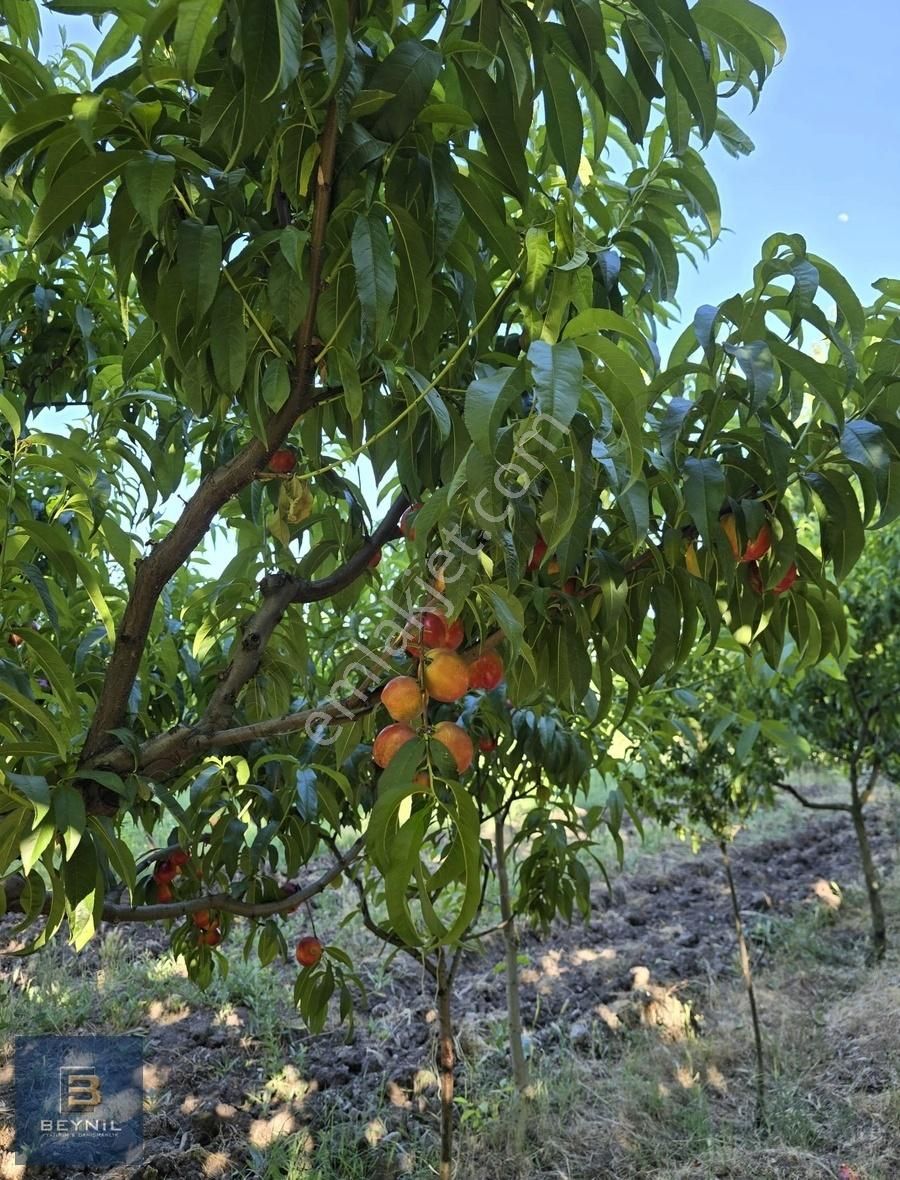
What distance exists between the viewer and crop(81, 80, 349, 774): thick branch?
0.79 metres

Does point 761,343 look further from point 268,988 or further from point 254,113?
point 268,988

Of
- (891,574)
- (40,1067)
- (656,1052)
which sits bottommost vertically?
(656,1052)

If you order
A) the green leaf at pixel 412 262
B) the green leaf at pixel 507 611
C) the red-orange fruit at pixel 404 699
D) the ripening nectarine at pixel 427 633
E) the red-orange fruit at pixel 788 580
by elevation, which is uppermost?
the green leaf at pixel 412 262

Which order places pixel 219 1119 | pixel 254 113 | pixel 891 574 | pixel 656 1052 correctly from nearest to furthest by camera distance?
pixel 254 113, pixel 219 1119, pixel 656 1052, pixel 891 574

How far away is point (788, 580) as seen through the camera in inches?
40.5

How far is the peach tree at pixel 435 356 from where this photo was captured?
0.71m

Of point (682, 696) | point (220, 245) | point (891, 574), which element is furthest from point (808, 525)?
point (220, 245)

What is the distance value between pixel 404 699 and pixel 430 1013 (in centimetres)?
314

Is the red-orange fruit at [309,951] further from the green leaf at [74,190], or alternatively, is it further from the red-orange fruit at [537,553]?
the green leaf at [74,190]

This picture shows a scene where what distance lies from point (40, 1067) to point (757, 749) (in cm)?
273

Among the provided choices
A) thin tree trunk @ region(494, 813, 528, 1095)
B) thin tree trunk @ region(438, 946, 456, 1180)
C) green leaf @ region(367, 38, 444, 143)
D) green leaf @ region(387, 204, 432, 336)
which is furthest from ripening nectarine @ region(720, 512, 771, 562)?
thin tree trunk @ region(494, 813, 528, 1095)

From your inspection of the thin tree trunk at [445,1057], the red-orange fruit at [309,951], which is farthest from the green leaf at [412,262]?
the thin tree trunk at [445,1057]

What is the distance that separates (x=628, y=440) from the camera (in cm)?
69

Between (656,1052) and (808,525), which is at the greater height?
(808,525)
